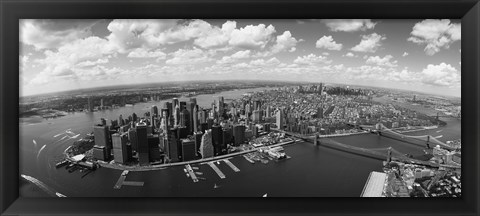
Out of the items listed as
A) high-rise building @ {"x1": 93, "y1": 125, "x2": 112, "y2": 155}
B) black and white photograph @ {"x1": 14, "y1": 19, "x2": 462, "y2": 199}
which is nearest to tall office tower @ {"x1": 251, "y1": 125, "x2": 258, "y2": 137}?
black and white photograph @ {"x1": 14, "y1": 19, "x2": 462, "y2": 199}

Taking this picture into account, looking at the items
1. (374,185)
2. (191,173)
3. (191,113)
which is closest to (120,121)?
(191,113)

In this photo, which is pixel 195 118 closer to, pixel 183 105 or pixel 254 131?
pixel 183 105

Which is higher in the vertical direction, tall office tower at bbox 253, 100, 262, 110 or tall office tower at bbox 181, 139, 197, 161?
tall office tower at bbox 253, 100, 262, 110

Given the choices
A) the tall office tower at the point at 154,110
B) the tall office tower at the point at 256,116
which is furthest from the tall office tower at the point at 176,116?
the tall office tower at the point at 256,116

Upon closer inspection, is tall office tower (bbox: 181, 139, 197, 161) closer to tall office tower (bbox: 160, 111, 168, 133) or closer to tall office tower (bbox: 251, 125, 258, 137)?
tall office tower (bbox: 160, 111, 168, 133)

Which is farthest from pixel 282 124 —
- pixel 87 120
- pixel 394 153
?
pixel 87 120


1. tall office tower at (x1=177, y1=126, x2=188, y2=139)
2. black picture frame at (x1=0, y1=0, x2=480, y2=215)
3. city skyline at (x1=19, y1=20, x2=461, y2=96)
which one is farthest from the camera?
tall office tower at (x1=177, y1=126, x2=188, y2=139)

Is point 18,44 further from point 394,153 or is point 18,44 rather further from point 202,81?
point 394,153
